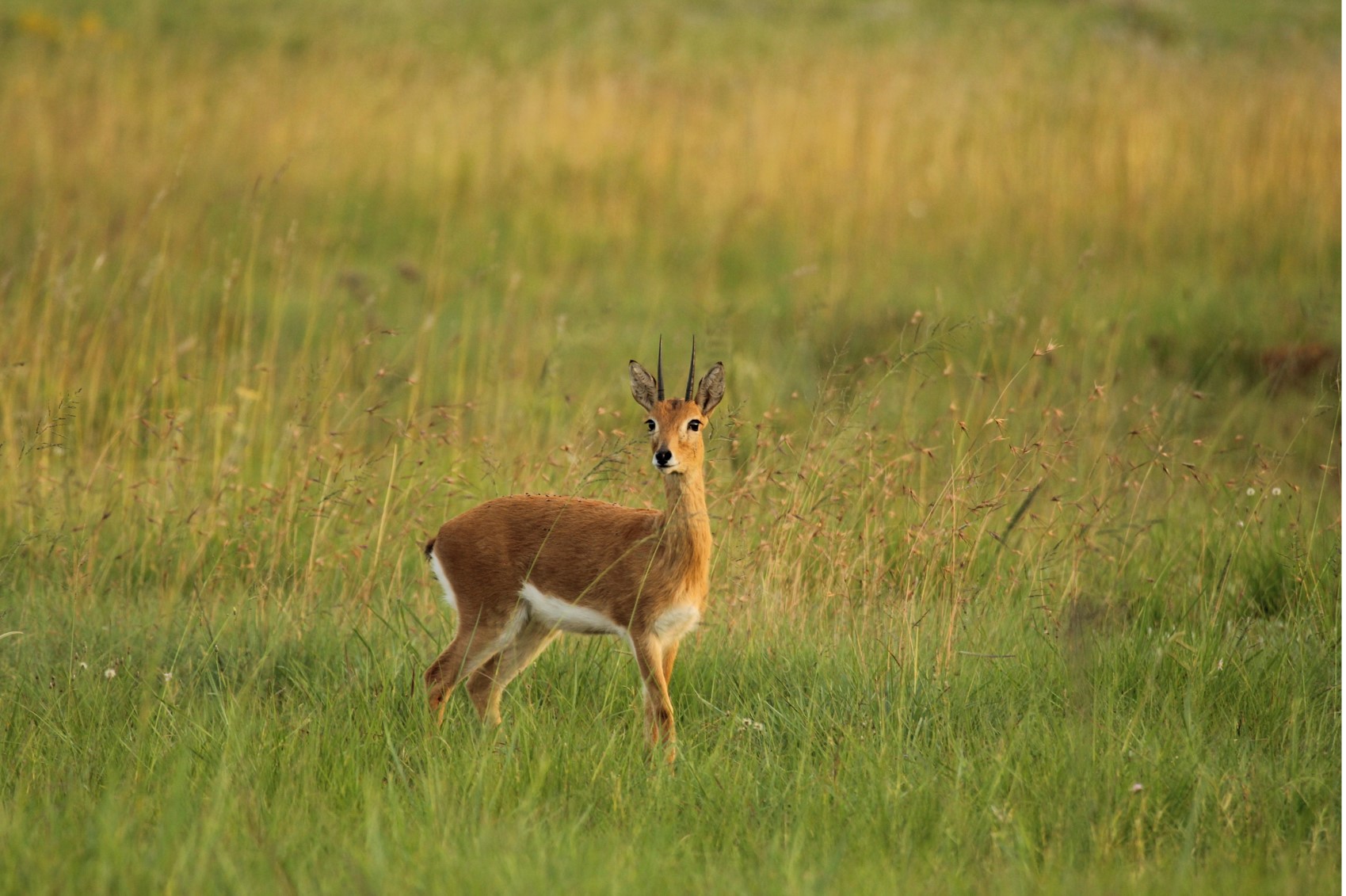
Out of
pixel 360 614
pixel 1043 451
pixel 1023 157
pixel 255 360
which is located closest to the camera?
pixel 360 614

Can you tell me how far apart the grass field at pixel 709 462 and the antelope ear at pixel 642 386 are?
1.01ft

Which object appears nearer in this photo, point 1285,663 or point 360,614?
point 1285,663

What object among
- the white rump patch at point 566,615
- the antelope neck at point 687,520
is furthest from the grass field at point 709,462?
the antelope neck at point 687,520

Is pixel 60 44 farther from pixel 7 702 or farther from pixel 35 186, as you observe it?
pixel 7 702

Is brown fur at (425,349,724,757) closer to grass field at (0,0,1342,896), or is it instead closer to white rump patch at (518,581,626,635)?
white rump patch at (518,581,626,635)

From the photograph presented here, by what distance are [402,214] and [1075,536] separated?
7.20 metres

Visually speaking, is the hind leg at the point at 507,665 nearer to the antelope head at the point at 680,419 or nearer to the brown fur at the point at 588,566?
the brown fur at the point at 588,566

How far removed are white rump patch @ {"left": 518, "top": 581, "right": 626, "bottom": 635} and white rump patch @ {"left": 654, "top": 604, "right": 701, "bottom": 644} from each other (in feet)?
0.36

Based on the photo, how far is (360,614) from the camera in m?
4.79

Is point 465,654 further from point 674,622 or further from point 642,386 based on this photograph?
point 642,386

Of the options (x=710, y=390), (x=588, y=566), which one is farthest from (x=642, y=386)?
(x=588, y=566)

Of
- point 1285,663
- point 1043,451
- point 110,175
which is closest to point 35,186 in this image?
point 110,175

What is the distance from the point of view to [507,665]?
4.24 metres

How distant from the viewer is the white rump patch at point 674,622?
3875 millimetres
